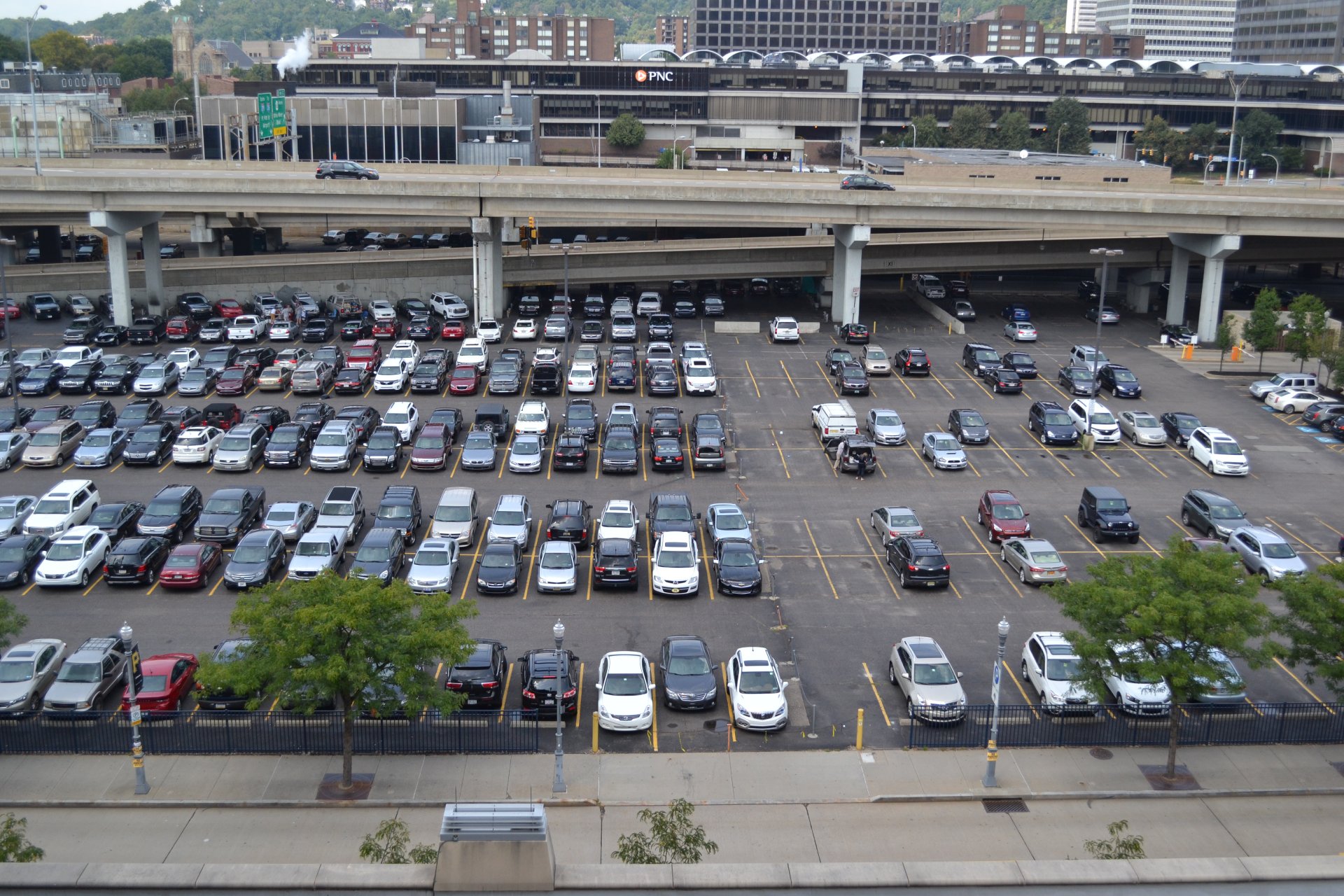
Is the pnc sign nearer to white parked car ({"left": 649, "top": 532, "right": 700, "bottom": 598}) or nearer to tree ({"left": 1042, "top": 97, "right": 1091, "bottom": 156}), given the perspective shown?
tree ({"left": 1042, "top": 97, "right": 1091, "bottom": 156})

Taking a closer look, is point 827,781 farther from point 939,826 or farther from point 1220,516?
point 1220,516

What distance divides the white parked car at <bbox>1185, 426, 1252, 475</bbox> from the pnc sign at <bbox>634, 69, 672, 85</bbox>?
339 ft

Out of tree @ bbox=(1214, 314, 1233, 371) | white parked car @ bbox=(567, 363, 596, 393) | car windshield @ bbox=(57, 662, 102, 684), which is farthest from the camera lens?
tree @ bbox=(1214, 314, 1233, 371)

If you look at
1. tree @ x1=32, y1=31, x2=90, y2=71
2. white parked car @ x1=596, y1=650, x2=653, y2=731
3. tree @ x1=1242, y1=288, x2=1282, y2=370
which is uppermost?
tree @ x1=32, y1=31, x2=90, y2=71

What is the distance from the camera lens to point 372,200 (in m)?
64.6

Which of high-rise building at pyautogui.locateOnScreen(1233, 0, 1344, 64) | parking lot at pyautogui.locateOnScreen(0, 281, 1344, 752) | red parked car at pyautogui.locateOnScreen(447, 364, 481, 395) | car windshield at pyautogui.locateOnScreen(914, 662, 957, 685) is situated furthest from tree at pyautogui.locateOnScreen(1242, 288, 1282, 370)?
high-rise building at pyautogui.locateOnScreen(1233, 0, 1344, 64)

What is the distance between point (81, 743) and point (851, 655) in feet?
52.6

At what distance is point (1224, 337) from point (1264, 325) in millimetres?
2223

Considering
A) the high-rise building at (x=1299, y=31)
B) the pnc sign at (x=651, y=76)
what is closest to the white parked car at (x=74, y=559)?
the pnc sign at (x=651, y=76)

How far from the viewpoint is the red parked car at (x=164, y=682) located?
2662 centimetres

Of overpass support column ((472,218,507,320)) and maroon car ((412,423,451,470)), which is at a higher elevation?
overpass support column ((472,218,507,320))

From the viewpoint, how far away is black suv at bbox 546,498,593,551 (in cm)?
3600

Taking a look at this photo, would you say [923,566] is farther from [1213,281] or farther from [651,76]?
[651,76]

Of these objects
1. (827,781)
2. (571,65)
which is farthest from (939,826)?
(571,65)
